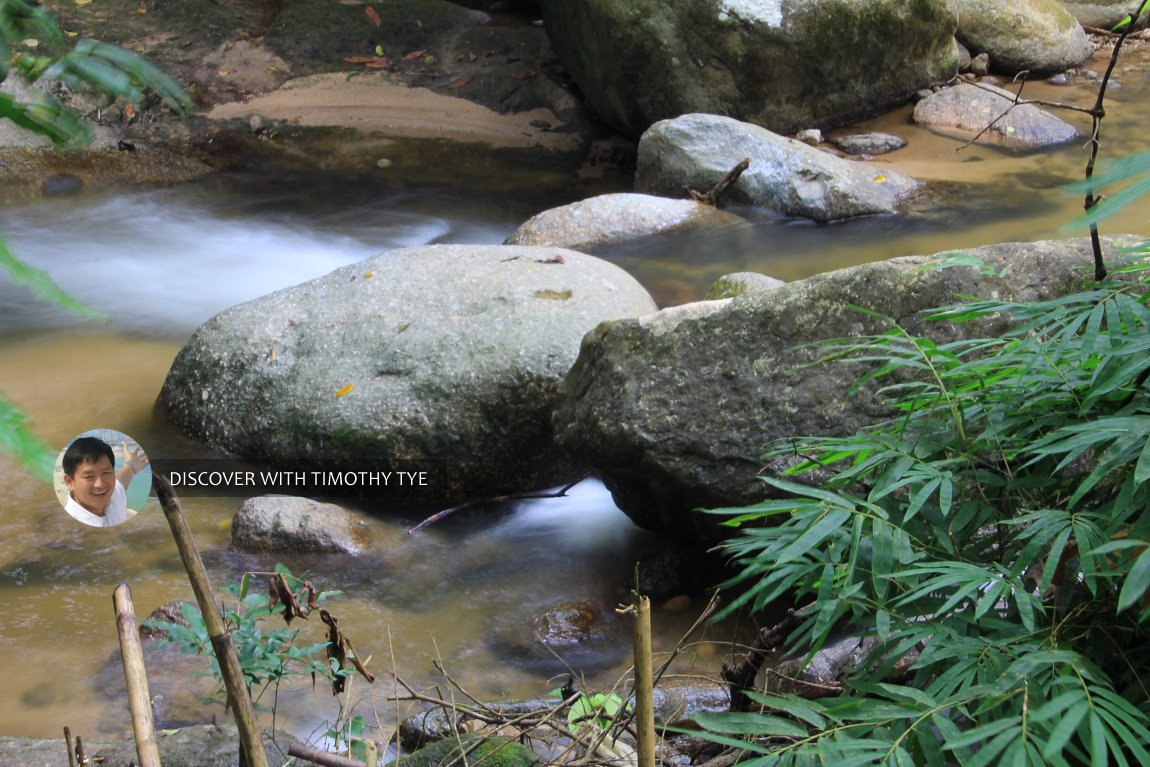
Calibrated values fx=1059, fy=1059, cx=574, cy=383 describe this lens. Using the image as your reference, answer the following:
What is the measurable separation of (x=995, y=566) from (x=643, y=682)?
0.61 m

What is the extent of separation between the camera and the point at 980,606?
140 centimetres

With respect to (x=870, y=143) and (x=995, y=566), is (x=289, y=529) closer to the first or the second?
(x=995, y=566)

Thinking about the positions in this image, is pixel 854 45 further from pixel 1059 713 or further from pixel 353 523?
pixel 1059 713

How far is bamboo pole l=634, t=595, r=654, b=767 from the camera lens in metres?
1.25

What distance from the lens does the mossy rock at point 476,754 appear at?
213 cm

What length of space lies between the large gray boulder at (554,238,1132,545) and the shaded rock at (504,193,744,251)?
3.12 meters

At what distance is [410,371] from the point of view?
4.68 m

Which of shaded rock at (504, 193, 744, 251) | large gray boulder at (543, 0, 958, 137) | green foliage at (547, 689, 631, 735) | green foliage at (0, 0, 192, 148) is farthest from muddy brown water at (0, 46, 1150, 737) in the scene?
green foliage at (0, 0, 192, 148)

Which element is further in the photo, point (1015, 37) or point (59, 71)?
point (1015, 37)

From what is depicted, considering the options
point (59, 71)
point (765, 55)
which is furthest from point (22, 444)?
point (765, 55)

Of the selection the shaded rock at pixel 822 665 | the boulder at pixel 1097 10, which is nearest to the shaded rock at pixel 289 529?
the shaded rock at pixel 822 665

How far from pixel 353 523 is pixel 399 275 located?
4.62 feet

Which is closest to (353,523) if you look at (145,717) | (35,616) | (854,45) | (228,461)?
(228,461)

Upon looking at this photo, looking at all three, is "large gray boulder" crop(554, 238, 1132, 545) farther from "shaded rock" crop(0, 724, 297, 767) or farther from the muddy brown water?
"shaded rock" crop(0, 724, 297, 767)
